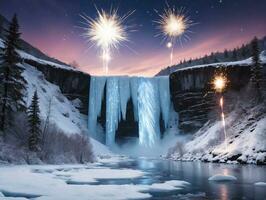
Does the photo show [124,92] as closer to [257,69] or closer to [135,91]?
[135,91]

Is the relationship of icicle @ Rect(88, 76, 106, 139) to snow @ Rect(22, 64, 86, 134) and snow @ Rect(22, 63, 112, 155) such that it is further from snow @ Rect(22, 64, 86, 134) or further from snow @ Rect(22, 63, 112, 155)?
snow @ Rect(22, 64, 86, 134)

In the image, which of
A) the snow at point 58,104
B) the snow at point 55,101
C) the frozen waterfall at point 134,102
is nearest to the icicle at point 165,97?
the frozen waterfall at point 134,102

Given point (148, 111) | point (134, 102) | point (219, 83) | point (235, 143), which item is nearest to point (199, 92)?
point (219, 83)

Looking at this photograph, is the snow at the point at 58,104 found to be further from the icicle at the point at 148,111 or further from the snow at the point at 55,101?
the icicle at the point at 148,111

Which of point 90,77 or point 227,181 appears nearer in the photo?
point 227,181

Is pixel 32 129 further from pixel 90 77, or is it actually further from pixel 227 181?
pixel 90 77

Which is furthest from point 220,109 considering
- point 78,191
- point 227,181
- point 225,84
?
point 78,191
